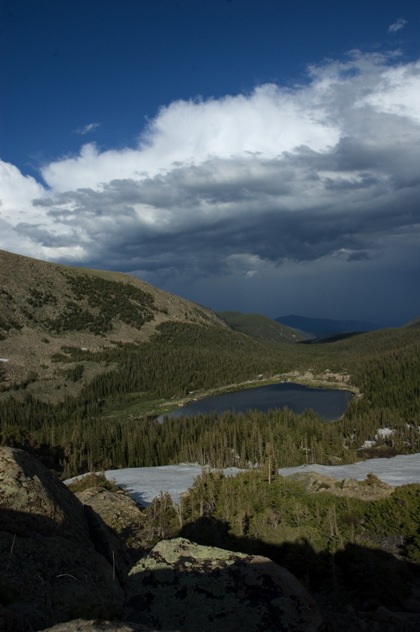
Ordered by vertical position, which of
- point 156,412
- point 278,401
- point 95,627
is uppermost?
point 95,627

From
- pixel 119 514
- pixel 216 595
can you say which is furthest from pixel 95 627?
pixel 119 514

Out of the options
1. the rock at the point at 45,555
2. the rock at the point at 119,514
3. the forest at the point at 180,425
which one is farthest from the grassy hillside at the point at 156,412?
the rock at the point at 45,555

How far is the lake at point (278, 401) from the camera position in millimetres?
142250

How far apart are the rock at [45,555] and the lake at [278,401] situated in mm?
121034

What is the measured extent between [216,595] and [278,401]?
494 feet

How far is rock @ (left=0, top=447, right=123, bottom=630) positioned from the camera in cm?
908

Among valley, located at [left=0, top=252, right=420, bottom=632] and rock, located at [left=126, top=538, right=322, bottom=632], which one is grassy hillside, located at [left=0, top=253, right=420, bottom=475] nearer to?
valley, located at [left=0, top=252, right=420, bottom=632]

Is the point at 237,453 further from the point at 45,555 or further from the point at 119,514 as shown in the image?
the point at 45,555

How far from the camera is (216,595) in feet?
30.7

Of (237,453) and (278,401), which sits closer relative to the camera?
(237,453)

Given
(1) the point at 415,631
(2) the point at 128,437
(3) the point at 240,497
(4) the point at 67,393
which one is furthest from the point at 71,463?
(4) the point at 67,393

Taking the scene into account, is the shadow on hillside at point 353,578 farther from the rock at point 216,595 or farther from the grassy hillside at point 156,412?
the grassy hillside at point 156,412

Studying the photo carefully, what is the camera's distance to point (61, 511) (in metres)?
14.7

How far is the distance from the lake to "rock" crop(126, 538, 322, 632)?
12639 cm
